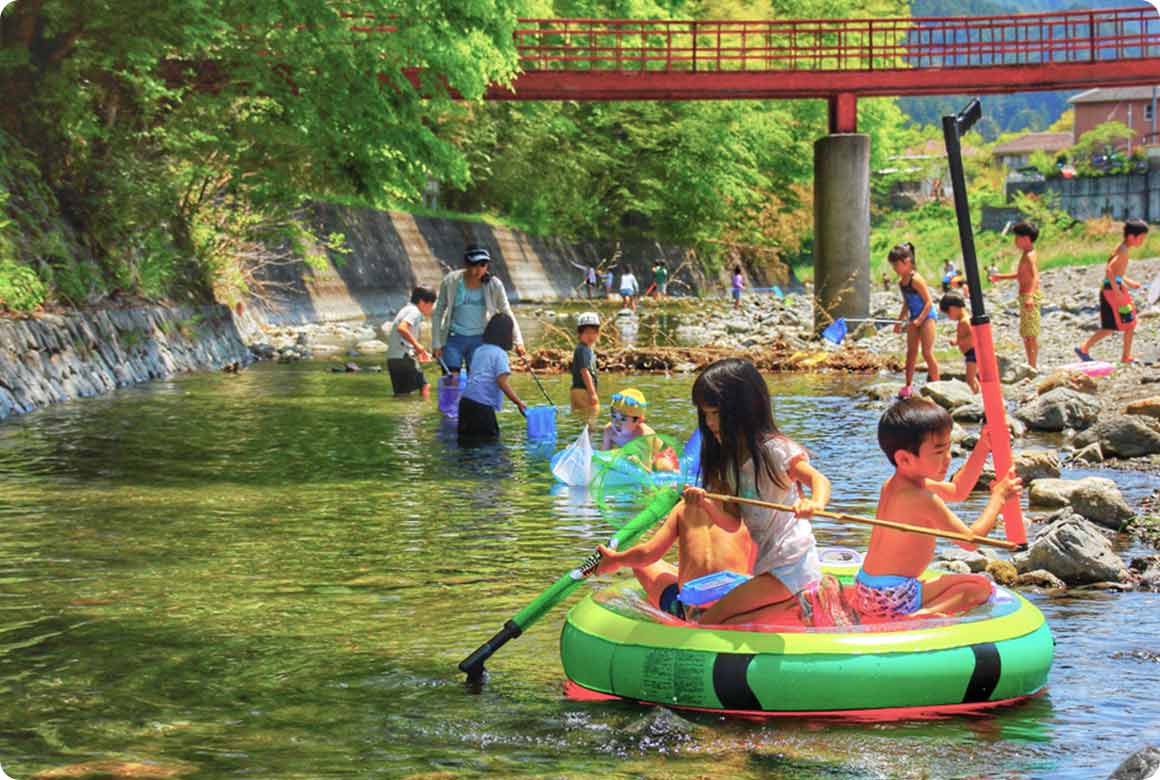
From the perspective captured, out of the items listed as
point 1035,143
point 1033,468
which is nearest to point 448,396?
point 1033,468

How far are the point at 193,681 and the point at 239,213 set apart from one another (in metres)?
20.9

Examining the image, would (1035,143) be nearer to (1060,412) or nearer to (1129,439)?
(1060,412)

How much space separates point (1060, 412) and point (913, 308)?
320 centimetres

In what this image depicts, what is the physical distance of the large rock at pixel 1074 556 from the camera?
8055 mm

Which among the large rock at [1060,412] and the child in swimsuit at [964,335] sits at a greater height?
the child in swimsuit at [964,335]

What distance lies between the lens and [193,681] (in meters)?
6.47

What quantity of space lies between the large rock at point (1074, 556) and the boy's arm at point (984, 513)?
1847 mm

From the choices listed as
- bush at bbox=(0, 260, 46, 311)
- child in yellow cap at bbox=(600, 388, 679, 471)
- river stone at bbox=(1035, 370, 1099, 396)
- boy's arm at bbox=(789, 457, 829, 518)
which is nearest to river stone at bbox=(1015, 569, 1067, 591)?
boy's arm at bbox=(789, 457, 829, 518)

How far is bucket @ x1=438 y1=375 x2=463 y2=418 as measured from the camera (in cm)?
1566

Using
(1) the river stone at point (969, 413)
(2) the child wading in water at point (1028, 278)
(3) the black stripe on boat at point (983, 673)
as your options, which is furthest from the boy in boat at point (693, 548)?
(2) the child wading in water at point (1028, 278)

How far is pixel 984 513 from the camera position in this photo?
20.6 ft

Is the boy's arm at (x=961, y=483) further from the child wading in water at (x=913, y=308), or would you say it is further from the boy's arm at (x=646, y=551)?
the child wading in water at (x=913, y=308)

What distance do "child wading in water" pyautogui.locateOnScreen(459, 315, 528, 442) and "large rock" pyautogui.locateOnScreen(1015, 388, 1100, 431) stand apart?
4.84 meters

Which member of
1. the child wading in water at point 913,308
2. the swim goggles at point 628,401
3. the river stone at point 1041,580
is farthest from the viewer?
the child wading in water at point 913,308
